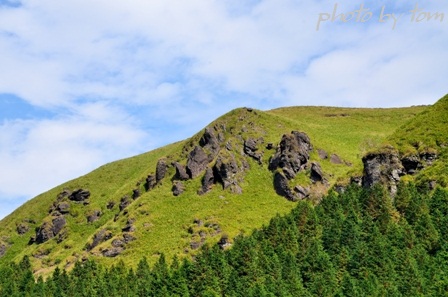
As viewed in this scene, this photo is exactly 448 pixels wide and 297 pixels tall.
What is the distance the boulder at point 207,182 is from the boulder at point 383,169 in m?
63.1

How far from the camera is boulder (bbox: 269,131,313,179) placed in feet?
536

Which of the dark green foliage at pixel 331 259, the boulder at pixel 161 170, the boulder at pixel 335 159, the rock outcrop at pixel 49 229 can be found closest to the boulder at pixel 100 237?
the boulder at pixel 161 170

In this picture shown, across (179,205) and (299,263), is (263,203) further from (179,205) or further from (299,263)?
(299,263)

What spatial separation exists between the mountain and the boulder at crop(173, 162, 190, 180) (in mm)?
495

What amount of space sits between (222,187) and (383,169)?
214 ft

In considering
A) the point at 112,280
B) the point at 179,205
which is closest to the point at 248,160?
the point at 179,205

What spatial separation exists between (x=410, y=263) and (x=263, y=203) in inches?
3499

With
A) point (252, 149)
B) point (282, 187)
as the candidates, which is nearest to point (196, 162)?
point (252, 149)

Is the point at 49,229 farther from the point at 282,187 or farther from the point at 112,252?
the point at 282,187

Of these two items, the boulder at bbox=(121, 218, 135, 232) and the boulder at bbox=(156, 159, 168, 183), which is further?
the boulder at bbox=(156, 159, 168, 183)

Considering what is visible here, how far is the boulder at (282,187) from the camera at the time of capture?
15675 cm

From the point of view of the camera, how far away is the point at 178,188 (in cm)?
16825

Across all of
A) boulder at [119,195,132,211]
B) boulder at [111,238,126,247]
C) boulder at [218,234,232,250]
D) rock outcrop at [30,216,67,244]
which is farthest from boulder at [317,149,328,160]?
rock outcrop at [30,216,67,244]

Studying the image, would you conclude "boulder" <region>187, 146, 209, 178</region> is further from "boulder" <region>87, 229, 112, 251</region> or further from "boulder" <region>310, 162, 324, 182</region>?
"boulder" <region>310, 162, 324, 182</region>
